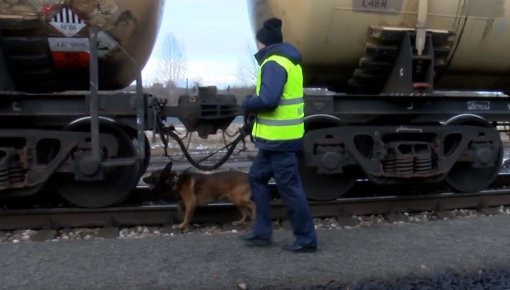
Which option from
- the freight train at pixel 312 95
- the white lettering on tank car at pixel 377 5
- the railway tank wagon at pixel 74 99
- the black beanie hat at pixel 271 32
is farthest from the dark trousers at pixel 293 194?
the white lettering on tank car at pixel 377 5

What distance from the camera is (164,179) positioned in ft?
21.4

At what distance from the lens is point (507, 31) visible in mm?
6984

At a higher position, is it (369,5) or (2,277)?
(369,5)

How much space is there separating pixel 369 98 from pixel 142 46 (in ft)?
8.87

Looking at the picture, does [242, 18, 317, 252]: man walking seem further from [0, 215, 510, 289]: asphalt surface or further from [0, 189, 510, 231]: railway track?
[0, 189, 510, 231]: railway track

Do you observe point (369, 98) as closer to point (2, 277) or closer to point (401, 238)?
point (401, 238)

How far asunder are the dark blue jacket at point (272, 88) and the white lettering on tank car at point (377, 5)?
1.78 m

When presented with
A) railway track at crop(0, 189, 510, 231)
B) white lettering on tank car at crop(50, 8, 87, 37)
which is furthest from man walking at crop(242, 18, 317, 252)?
white lettering on tank car at crop(50, 8, 87, 37)

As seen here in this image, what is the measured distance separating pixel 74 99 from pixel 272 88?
2558 millimetres

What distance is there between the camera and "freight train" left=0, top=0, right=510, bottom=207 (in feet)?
19.7

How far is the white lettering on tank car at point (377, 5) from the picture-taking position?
639cm

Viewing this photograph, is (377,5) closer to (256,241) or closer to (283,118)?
(283,118)

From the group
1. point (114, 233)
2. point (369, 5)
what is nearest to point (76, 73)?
point (114, 233)

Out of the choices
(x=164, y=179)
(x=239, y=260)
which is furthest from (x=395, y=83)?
(x=239, y=260)
